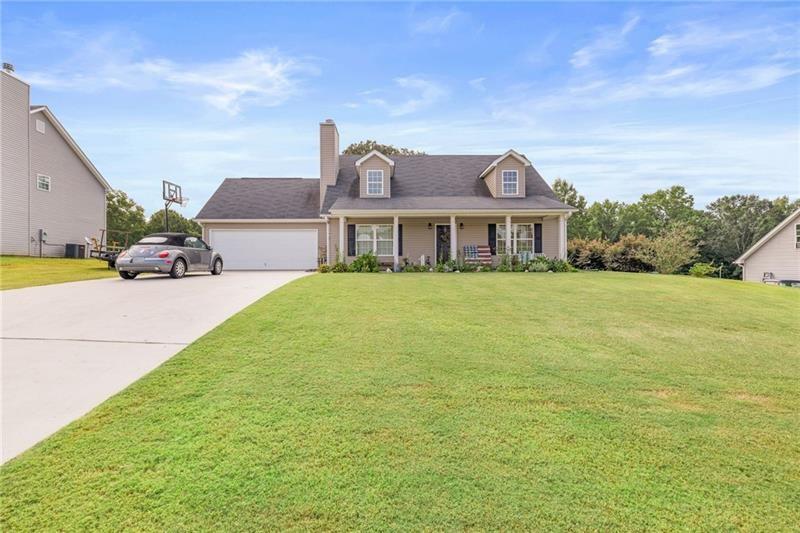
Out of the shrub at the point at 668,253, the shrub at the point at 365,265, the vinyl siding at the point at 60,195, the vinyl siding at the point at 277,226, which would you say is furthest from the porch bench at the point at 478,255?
the vinyl siding at the point at 60,195

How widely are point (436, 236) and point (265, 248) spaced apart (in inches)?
357

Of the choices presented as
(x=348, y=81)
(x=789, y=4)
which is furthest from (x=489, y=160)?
(x=789, y=4)

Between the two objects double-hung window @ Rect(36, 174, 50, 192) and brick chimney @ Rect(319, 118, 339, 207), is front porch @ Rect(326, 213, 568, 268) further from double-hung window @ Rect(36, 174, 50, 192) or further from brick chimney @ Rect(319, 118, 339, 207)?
double-hung window @ Rect(36, 174, 50, 192)

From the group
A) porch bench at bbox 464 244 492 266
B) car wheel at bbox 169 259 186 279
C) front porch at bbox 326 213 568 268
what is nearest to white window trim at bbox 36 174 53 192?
car wheel at bbox 169 259 186 279

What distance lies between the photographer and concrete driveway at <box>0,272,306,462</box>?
3.34m

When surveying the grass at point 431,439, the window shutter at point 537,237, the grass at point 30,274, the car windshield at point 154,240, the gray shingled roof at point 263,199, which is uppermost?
the gray shingled roof at point 263,199

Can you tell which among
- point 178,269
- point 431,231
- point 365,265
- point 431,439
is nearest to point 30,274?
point 178,269

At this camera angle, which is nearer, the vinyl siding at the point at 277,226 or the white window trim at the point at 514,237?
the white window trim at the point at 514,237

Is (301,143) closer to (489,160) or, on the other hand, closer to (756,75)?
(489,160)

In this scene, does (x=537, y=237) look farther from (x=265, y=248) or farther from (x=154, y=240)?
(x=154, y=240)

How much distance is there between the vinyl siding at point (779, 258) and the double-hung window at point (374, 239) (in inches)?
953

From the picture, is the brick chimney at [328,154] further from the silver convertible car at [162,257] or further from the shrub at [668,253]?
the shrub at [668,253]

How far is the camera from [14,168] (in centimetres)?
1908

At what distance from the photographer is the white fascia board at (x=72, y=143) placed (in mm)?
20575
